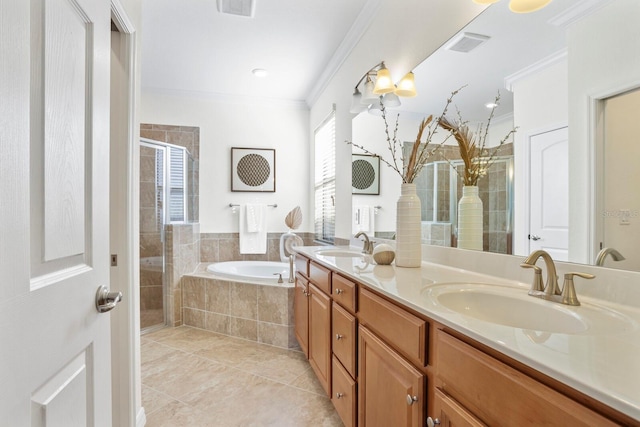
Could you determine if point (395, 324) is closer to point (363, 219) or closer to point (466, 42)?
point (466, 42)

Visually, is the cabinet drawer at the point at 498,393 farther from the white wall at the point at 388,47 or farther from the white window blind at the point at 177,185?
the white window blind at the point at 177,185

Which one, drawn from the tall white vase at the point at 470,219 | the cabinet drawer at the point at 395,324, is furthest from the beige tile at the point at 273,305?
the tall white vase at the point at 470,219

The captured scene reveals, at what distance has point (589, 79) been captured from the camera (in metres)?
1.01

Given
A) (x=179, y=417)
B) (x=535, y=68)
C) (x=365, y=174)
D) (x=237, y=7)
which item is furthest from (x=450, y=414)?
(x=237, y=7)

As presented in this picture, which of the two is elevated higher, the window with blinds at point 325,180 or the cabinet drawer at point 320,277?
the window with blinds at point 325,180

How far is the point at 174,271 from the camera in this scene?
130 inches

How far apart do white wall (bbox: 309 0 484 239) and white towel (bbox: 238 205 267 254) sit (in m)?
1.25

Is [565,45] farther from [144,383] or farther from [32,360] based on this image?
[144,383]

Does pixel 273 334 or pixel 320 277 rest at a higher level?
pixel 320 277

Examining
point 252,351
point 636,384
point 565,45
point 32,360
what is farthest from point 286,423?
point 565,45

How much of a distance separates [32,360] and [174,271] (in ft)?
9.31

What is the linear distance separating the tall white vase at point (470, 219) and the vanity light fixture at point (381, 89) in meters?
0.69

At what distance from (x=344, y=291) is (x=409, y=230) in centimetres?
43

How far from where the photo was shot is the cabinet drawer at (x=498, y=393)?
21.3 inches
